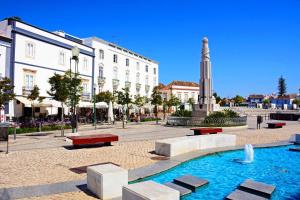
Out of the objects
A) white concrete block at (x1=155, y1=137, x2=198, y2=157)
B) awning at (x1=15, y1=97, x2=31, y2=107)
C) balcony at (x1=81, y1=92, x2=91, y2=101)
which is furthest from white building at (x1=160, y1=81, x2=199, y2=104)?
white concrete block at (x1=155, y1=137, x2=198, y2=157)

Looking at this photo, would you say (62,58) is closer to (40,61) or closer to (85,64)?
(40,61)

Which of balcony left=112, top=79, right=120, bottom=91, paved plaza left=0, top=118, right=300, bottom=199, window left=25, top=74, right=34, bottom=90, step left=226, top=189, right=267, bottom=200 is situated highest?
balcony left=112, top=79, right=120, bottom=91

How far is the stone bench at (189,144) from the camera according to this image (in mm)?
11688

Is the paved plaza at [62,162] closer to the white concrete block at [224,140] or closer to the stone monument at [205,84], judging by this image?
the white concrete block at [224,140]

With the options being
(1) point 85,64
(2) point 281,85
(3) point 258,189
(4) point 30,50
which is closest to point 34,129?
(4) point 30,50

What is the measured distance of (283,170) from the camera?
33.2 ft

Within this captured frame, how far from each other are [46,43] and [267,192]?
107ft

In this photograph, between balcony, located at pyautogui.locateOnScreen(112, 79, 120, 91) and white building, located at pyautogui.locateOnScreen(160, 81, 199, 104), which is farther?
white building, located at pyautogui.locateOnScreen(160, 81, 199, 104)

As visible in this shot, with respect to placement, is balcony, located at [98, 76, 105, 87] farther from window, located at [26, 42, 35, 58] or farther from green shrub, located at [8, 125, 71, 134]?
green shrub, located at [8, 125, 71, 134]

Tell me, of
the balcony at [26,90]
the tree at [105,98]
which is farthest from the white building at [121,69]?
the balcony at [26,90]

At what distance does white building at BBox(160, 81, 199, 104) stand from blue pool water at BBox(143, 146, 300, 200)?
58.6 metres

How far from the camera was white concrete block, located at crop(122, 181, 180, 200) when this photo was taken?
495cm

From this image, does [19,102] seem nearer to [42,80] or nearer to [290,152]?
[42,80]

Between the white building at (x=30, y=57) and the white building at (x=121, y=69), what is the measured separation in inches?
327
